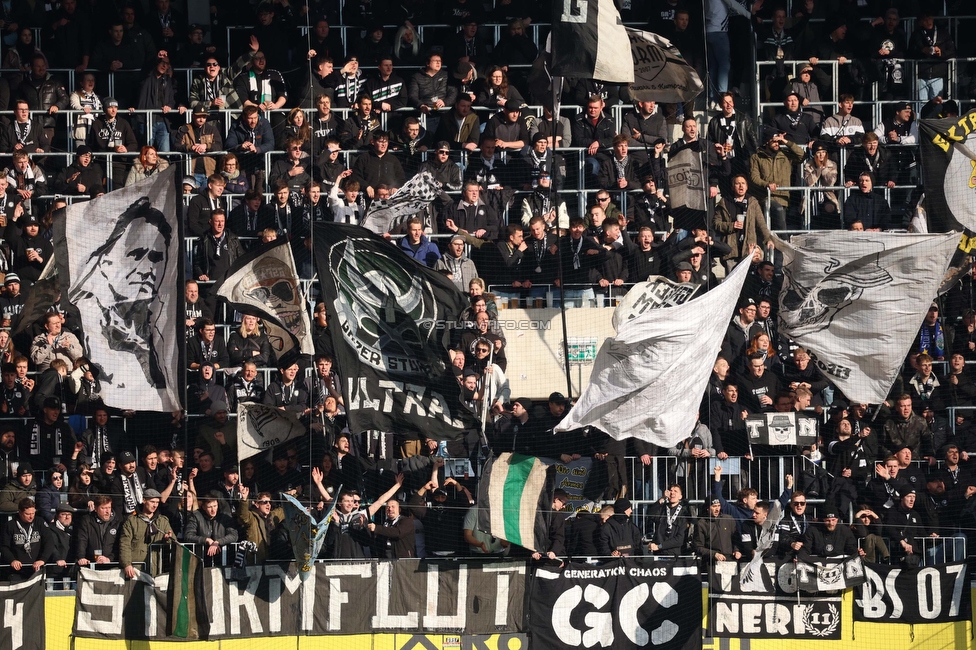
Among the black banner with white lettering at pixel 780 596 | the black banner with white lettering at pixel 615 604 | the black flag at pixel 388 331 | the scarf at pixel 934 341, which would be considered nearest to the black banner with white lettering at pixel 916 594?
the black banner with white lettering at pixel 780 596

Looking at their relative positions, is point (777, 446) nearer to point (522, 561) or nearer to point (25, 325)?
point (522, 561)

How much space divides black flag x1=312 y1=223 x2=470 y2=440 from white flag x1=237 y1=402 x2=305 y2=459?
2.67ft

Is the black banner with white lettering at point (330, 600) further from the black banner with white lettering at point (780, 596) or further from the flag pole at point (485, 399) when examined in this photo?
the black banner with white lettering at point (780, 596)

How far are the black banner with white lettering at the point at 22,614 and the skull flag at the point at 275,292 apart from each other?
314 centimetres

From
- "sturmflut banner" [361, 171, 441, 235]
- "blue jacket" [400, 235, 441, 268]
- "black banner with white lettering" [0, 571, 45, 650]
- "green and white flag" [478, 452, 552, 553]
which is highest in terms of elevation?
"sturmflut banner" [361, 171, 441, 235]

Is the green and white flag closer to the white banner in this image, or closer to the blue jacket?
the blue jacket

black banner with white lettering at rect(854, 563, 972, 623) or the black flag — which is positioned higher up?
the black flag

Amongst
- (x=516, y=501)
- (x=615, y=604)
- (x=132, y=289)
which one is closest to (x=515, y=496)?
(x=516, y=501)

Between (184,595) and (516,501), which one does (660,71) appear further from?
(184,595)

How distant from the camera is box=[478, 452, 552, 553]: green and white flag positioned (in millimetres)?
13555

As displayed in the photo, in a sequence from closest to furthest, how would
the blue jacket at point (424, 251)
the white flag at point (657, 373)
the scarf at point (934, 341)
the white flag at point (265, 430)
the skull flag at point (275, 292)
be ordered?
1. the white flag at point (657, 373)
2. the white flag at point (265, 430)
3. the skull flag at point (275, 292)
4. the blue jacket at point (424, 251)
5. the scarf at point (934, 341)

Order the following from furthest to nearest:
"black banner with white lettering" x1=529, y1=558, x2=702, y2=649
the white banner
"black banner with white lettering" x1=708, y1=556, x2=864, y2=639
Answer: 1. the white banner
2. "black banner with white lettering" x1=708, y1=556, x2=864, y2=639
3. "black banner with white lettering" x1=529, y1=558, x2=702, y2=649

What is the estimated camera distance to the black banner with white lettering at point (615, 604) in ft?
44.4

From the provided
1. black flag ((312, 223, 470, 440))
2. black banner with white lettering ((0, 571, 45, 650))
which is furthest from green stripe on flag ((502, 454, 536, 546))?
black banner with white lettering ((0, 571, 45, 650))
